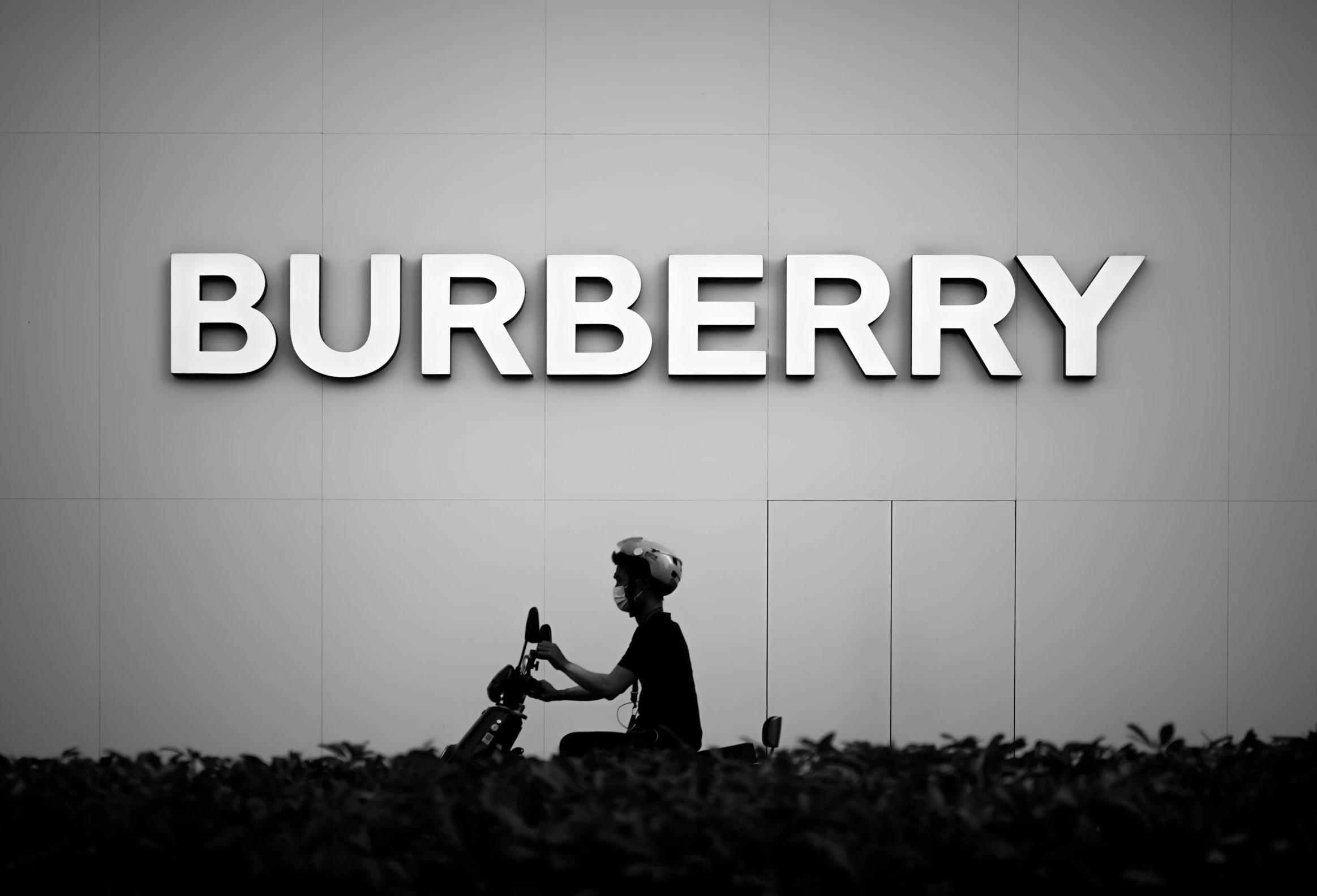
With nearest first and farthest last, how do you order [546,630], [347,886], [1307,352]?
[347,886], [546,630], [1307,352]

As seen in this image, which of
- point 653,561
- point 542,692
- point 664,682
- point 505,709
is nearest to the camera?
point 505,709

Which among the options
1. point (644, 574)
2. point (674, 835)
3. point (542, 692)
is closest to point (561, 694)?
point (542, 692)

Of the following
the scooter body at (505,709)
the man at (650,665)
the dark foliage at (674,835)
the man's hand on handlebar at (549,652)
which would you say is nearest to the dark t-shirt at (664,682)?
the man at (650,665)

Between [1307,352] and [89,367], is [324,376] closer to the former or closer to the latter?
[89,367]

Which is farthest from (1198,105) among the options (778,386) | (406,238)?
(406,238)

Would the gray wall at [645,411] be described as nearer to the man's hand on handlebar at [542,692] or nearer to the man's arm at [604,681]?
the man's arm at [604,681]

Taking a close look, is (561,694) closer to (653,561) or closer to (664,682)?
(664,682)

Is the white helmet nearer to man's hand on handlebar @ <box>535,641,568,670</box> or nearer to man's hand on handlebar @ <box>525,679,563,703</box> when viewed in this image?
man's hand on handlebar @ <box>535,641,568,670</box>

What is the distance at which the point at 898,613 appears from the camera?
6383mm

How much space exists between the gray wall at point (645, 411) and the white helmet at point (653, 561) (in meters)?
1.82

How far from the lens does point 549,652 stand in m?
4.10

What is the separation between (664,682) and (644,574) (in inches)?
18.6

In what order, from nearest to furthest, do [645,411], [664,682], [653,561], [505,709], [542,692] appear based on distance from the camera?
1. [505,709]
2. [542,692]
3. [664,682]
4. [653,561]
5. [645,411]

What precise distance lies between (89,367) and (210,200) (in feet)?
4.22
